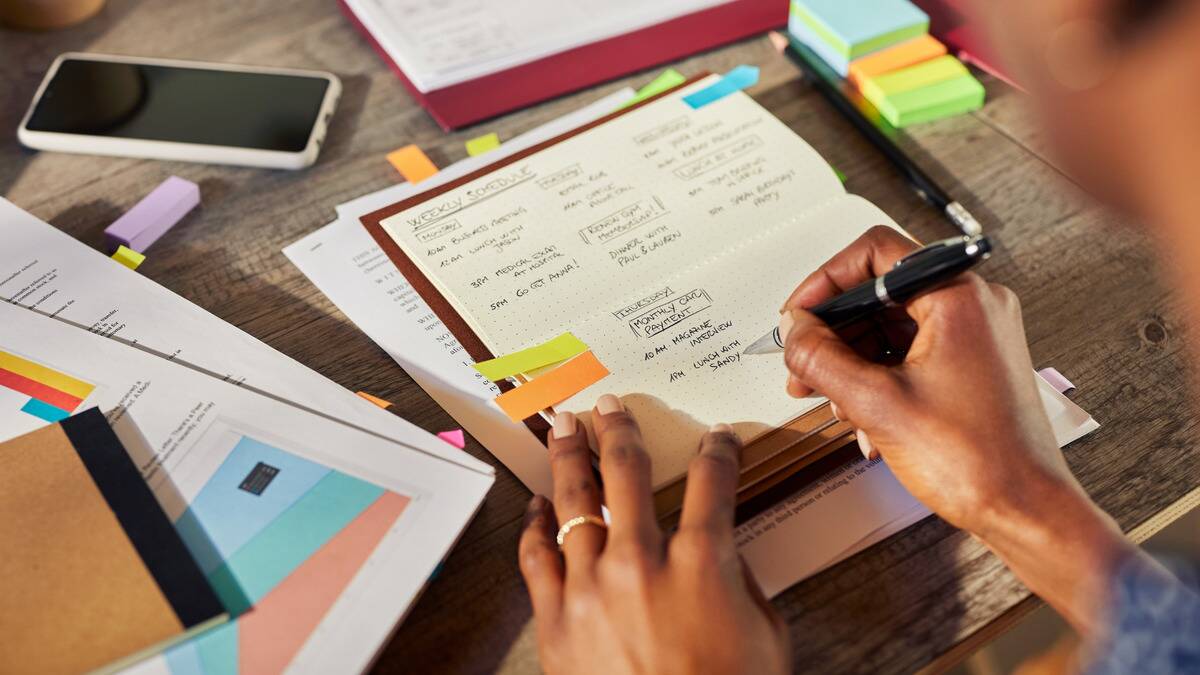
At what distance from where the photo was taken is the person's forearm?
1.96ft

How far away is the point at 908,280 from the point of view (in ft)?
2.16

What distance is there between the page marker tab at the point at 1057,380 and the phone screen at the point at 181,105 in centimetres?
77

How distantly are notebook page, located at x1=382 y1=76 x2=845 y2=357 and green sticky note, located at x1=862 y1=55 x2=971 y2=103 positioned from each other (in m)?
0.13

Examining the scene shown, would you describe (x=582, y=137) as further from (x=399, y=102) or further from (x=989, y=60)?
(x=989, y=60)

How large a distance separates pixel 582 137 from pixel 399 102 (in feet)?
0.83

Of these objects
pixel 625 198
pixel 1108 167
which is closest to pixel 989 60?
pixel 625 198

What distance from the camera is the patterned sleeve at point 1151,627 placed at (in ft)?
1.85

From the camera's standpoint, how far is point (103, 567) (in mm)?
598

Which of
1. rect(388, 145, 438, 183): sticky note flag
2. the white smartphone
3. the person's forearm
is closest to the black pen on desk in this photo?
the person's forearm

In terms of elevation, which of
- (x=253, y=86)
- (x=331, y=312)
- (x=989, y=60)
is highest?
(x=253, y=86)

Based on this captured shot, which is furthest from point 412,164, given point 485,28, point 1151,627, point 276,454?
point 1151,627

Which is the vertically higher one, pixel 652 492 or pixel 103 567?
pixel 103 567

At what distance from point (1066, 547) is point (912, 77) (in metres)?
0.60

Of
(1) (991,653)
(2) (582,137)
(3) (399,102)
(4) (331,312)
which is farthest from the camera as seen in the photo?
(1) (991,653)
